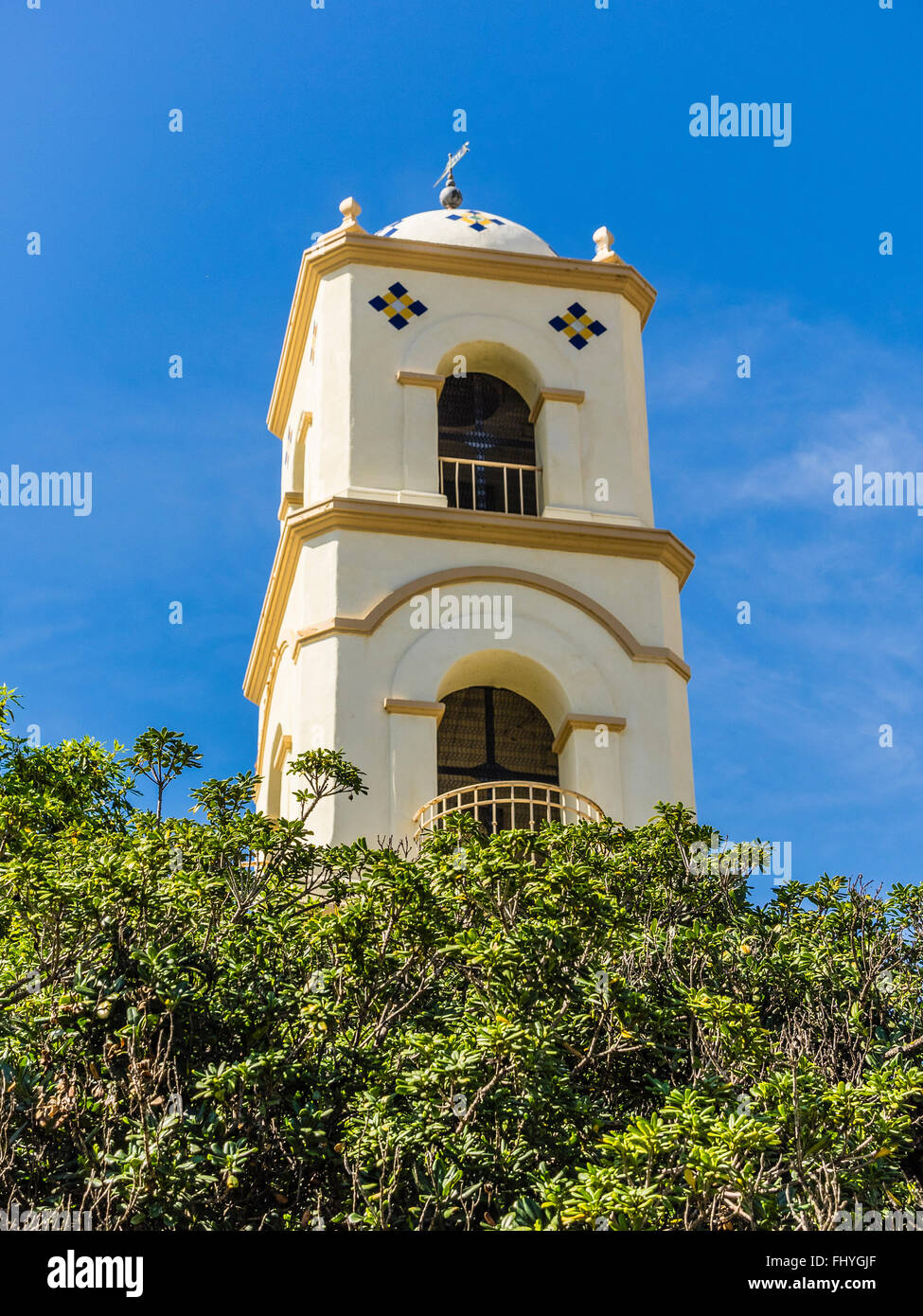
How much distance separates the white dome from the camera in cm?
2244

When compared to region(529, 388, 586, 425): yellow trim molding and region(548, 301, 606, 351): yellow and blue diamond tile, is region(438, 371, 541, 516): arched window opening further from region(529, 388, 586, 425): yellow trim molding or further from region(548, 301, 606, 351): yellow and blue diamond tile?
region(548, 301, 606, 351): yellow and blue diamond tile

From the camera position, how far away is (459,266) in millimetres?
21906

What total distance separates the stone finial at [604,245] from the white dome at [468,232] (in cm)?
60

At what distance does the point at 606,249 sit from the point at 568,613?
18.3 feet

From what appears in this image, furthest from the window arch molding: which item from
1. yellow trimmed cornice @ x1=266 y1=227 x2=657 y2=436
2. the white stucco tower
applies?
yellow trimmed cornice @ x1=266 y1=227 x2=657 y2=436

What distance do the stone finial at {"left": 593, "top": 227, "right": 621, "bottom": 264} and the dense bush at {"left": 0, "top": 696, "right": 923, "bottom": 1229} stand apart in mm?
10960

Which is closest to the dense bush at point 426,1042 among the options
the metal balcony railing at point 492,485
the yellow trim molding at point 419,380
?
the metal balcony railing at point 492,485

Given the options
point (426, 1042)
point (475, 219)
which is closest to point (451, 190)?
point (475, 219)

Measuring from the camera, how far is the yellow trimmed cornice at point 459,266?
21750 mm

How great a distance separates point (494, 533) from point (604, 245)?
5.10 meters

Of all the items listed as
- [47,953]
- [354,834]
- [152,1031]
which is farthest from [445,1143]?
[354,834]

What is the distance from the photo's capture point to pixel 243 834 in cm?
1273

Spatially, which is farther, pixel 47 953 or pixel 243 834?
pixel 243 834
